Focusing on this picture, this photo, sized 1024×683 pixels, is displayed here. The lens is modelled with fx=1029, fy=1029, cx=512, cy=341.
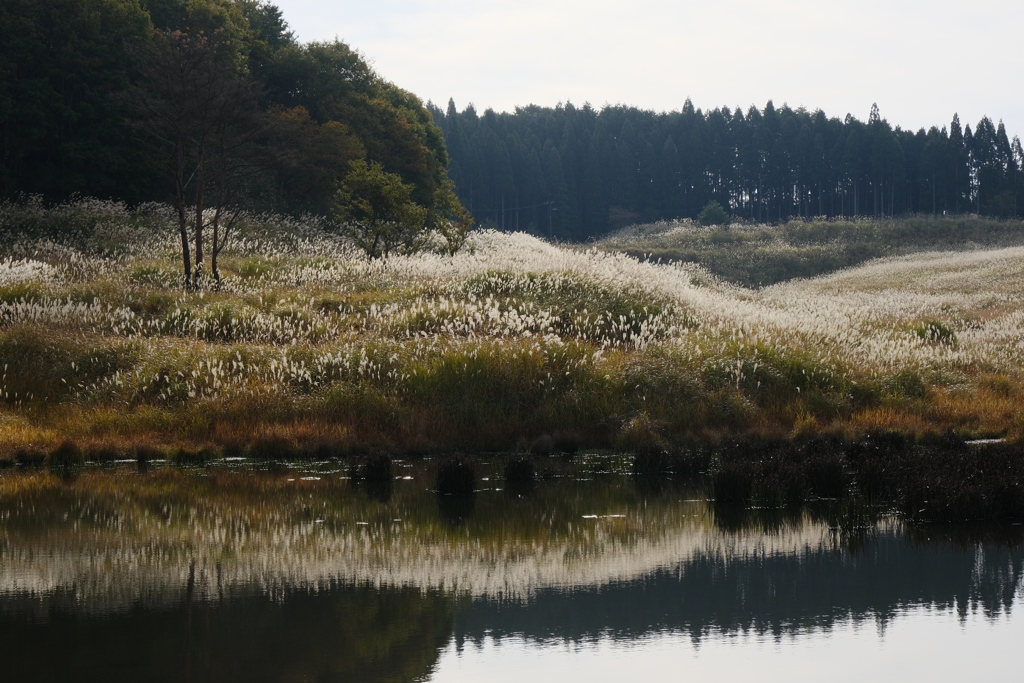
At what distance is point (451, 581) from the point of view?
8539 millimetres

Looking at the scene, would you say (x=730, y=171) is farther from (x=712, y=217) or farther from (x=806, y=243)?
(x=806, y=243)

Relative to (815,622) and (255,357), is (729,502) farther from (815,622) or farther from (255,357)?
A: (255,357)

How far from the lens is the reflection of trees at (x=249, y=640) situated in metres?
6.18

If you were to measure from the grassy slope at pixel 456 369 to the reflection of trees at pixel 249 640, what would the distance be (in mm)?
7483

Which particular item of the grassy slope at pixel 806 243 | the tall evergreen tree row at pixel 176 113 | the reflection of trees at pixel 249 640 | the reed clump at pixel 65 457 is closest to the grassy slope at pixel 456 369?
the reed clump at pixel 65 457

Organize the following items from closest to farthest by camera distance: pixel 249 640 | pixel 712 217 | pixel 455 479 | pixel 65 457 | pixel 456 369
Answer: pixel 249 640, pixel 455 479, pixel 65 457, pixel 456 369, pixel 712 217

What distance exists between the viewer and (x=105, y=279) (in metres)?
24.4

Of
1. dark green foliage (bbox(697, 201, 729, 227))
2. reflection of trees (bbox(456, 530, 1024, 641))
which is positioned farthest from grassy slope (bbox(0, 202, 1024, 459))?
dark green foliage (bbox(697, 201, 729, 227))

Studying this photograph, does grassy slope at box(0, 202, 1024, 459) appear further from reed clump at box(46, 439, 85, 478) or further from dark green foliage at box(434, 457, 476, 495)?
dark green foliage at box(434, 457, 476, 495)

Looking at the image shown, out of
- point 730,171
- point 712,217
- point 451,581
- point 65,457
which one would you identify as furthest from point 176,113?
point 730,171

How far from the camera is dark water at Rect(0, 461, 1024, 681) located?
6.59 meters

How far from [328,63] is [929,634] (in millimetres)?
48745

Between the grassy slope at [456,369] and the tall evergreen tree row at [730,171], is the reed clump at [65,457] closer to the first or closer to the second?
the grassy slope at [456,369]

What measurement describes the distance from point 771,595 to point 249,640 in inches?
153
